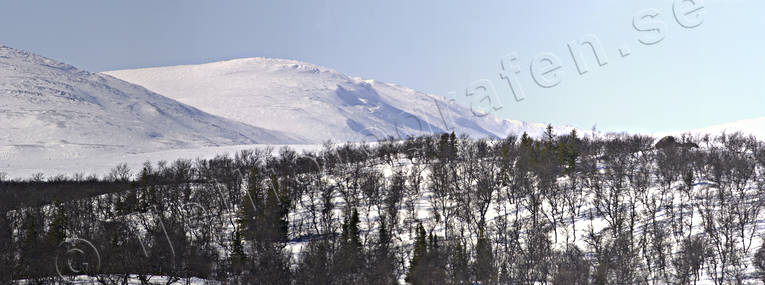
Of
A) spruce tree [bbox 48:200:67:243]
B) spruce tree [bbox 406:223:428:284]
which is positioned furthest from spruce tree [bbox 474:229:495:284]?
spruce tree [bbox 48:200:67:243]

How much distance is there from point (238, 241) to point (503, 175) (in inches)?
2222

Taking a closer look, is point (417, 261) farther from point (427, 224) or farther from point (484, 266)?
point (427, 224)

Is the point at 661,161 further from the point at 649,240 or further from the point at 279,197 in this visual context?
the point at 279,197

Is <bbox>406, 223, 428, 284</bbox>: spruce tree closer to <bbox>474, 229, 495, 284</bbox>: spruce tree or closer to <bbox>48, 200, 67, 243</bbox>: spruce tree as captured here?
<bbox>474, 229, 495, 284</bbox>: spruce tree

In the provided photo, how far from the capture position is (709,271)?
228 ft

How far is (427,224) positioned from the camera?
105 metres

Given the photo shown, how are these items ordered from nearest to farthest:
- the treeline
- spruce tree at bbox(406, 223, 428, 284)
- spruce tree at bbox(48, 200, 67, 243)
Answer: the treeline
spruce tree at bbox(406, 223, 428, 284)
spruce tree at bbox(48, 200, 67, 243)

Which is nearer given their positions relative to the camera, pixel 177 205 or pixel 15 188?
pixel 177 205

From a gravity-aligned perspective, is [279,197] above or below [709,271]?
above

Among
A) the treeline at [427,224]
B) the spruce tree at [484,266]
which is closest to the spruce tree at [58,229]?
the treeline at [427,224]

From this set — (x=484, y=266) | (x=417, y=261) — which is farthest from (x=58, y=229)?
(x=484, y=266)

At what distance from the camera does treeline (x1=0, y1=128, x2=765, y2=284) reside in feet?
215

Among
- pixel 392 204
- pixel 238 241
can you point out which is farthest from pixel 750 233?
pixel 238 241

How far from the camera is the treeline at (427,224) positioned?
6556cm
